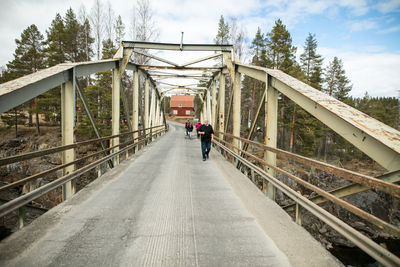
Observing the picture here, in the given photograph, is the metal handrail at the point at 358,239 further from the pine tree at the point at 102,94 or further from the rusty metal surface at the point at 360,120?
the pine tree at the point at 102,94

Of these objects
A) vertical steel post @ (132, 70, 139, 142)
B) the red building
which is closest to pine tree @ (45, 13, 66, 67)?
vertical steel post @ (132, 70, 139, 142)

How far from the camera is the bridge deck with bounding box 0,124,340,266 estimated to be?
215cm

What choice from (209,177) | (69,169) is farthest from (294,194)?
(69,169)

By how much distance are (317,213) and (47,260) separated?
3.20 meters

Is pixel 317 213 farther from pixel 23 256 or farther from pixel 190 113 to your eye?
pixel 190 113

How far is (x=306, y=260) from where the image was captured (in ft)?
7.05

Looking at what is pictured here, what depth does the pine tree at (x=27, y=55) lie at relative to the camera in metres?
22.3

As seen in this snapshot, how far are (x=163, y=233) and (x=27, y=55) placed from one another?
96.2 feet

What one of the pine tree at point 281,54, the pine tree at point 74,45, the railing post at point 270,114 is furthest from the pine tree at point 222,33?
the railing post at point 270,114

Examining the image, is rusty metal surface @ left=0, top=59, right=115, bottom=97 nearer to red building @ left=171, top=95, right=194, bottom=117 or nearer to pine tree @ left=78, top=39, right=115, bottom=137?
pine tree @ left=78, top=39, right=115, bottom=137

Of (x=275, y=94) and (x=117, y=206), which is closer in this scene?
(x=117, y=206)

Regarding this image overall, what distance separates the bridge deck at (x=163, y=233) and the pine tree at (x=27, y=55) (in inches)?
1010

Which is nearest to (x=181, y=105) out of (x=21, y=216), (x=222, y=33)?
(x=222, y=33)

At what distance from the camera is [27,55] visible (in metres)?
22.4
